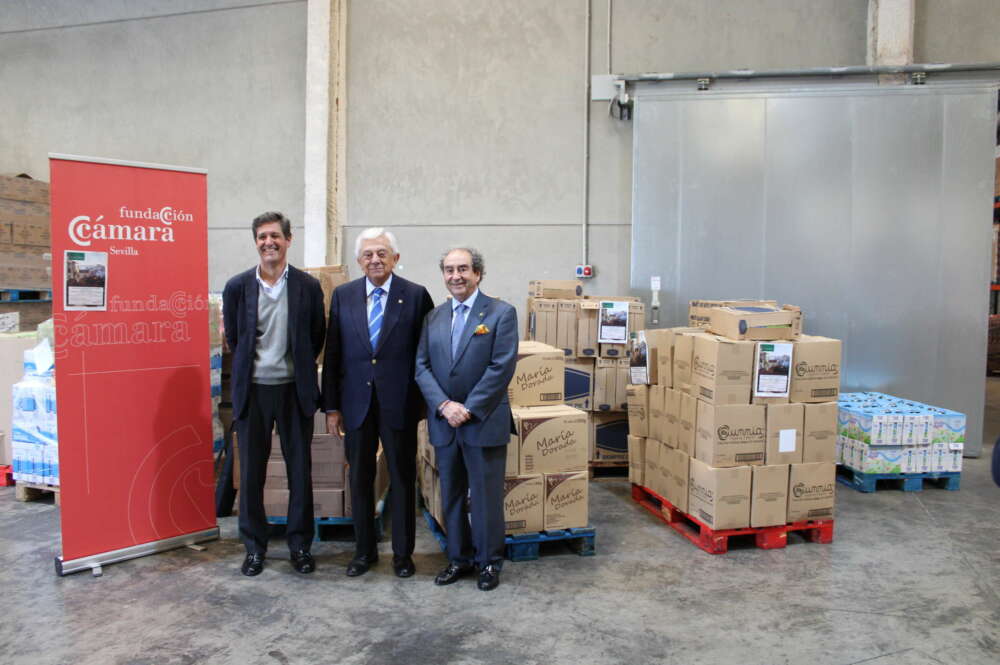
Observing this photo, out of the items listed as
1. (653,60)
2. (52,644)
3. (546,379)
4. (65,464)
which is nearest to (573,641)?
(546,379)

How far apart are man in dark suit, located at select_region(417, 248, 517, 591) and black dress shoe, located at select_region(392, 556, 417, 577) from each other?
173 mm

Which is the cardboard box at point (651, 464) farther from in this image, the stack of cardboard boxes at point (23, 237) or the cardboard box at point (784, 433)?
the stack of cardboard boxes at point (23, 237)

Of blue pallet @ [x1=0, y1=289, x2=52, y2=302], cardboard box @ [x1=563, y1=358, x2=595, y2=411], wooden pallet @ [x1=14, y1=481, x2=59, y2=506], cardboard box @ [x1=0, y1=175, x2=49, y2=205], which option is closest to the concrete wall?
cardboard box @ [x1=0, y1=175, x2=49, y2=205]

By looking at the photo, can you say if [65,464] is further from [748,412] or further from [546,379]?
[748,412]

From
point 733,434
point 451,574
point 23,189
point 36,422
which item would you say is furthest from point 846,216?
point 23,189

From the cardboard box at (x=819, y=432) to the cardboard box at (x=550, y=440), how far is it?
4.35 feet

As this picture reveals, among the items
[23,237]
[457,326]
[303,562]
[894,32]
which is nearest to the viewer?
[457,326]

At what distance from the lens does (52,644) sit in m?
2.90

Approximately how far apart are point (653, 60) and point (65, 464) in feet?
20.5

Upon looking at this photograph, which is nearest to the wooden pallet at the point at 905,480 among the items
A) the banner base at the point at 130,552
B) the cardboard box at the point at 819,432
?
the cardboard box at the point at 819,432

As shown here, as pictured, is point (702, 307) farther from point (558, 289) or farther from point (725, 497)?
point (725, 497)

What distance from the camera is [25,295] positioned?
788cm

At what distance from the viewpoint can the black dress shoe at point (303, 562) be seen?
3641 mm

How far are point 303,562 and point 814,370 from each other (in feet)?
10.0
